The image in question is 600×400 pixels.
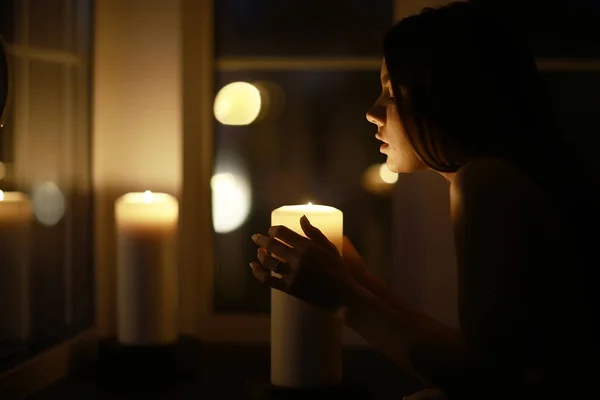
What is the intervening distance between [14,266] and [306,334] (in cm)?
43

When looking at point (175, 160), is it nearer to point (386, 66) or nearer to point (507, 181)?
point (386, 66)

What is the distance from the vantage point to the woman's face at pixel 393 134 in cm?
109

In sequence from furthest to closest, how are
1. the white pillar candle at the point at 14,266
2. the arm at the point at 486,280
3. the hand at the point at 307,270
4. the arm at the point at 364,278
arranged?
the arm at the point at 364,278, the white pillar candle at the point at 14,266, the hand at the point at 307,270, the arm at the point at 486,280

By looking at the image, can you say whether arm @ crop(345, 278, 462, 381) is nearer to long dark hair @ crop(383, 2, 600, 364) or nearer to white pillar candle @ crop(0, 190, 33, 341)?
long dark hair @ crop(383, 2, 600, 364)

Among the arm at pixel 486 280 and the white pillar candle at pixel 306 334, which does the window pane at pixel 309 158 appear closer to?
the white pillar candle at pixel 306 334

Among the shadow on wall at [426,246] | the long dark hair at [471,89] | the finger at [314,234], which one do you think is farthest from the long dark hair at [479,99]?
the shadow on wall at [426,246]

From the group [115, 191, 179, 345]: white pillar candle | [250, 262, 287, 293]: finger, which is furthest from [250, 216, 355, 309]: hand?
[115, 191, 179, 345]: white pillar candle

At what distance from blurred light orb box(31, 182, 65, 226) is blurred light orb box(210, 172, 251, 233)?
316 mm

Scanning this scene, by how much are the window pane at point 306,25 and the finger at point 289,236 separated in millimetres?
578

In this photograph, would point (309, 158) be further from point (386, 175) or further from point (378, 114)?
point (378, 114)

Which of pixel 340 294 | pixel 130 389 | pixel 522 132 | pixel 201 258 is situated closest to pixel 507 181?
pixel 522 132

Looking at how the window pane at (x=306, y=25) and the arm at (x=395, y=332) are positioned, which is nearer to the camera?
Result: the arm at (x=395, y=332)

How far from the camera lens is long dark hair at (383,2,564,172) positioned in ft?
3.25

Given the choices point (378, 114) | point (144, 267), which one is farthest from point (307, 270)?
point (144, 267)
